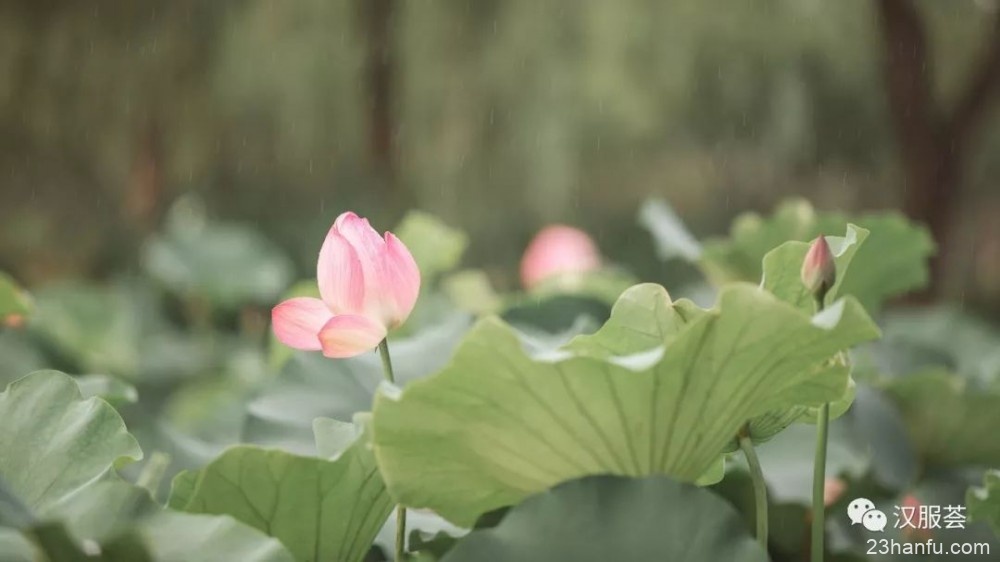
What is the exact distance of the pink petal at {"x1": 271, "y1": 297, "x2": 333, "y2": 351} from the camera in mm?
398

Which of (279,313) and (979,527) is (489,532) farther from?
(979,527)

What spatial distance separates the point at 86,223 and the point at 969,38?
74.6 inches

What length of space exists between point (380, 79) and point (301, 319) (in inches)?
87.3

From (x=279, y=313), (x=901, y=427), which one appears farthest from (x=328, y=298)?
(x=901, y=427)

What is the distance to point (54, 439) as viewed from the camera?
378 mm

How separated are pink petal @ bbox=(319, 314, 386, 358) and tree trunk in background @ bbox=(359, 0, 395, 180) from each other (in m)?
2.22

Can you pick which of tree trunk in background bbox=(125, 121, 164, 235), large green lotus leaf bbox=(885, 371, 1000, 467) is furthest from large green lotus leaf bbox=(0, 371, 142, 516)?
tree trunk in background bbox=(125, 121, 164, 235)

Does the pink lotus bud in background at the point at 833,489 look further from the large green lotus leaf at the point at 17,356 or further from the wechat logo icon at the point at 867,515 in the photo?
the large green lotus leaf at the point at 17,356

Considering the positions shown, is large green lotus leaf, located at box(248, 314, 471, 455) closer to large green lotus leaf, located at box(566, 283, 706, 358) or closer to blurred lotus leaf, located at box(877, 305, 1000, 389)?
large green lotus leaf, located at box(566, 283, 706, 358)

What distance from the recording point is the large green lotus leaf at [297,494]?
0.36 m

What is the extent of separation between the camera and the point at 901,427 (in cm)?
67

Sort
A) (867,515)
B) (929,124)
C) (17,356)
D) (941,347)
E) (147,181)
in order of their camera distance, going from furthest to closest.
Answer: (147,181), (929,124), (941,347), (17,356), (867,515)

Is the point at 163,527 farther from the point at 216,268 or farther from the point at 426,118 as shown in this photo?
the point at 426,118

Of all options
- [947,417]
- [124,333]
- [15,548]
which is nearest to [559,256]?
[124,333]
